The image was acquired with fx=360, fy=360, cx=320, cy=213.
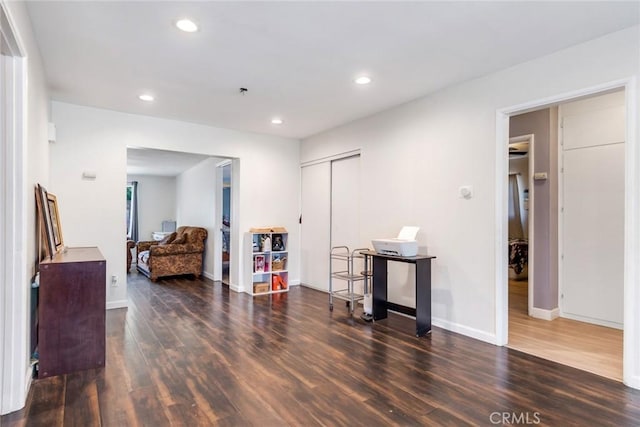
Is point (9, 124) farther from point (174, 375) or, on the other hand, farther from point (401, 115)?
point (401, 115)

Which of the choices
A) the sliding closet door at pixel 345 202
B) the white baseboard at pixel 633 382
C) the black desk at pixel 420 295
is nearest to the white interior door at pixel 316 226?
the sliding closet door at pixel 345 202

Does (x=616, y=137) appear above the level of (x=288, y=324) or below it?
above

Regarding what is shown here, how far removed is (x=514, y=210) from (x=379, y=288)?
5.01 m

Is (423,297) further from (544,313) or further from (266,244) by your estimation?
(266,244)

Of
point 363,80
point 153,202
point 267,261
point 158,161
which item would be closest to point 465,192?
point 363,80

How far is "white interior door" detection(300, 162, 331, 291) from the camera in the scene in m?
5.62

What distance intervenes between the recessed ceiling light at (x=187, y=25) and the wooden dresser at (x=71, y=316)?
74.0 inches

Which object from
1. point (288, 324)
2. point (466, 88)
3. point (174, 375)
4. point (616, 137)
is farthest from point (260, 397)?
point (616, 137)

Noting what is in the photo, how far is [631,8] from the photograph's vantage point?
7.55 ft

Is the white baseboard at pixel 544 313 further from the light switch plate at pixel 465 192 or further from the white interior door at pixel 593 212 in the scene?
the light switch plate at pixel 465 192

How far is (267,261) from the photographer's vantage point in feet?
18.4

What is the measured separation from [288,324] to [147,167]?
21.5 ft

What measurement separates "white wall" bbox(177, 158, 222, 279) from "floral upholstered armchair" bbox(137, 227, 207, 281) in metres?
0.17

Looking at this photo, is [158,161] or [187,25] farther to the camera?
[158,161]
